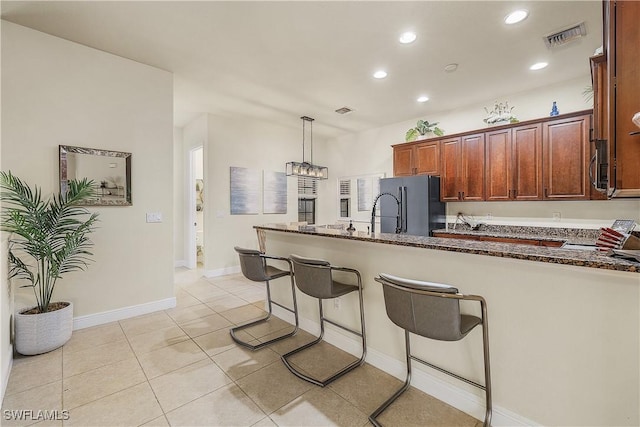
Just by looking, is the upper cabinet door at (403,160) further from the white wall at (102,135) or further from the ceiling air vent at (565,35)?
the white wall at (102,135)

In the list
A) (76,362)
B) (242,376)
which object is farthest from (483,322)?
(76,362)

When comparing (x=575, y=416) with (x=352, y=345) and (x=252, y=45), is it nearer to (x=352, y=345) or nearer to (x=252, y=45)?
(x=352, y=345)

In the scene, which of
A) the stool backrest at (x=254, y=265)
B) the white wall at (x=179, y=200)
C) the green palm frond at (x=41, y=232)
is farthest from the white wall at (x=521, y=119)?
the green palm frond at (x=41, y=232)

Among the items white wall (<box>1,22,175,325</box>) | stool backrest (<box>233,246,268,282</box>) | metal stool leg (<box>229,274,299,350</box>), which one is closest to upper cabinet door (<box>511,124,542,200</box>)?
metal stool leg (<box>229,274,299,350</box>)

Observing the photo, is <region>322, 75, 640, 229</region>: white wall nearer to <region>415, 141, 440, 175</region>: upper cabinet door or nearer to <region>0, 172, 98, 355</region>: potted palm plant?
<region>415, 141, 440, 175</region>: upper cabinet door

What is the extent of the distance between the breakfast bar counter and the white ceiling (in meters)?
2.07

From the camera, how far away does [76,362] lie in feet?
7.77

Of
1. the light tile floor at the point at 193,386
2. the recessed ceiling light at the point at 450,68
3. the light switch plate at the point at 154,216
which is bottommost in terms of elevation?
the light tile floor at the point at 193,386

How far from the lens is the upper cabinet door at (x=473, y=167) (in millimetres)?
4320

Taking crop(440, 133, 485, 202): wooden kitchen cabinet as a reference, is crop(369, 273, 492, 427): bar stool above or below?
below

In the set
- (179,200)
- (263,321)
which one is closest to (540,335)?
(263,321)

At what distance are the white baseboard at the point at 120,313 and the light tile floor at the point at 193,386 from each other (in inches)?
3.4

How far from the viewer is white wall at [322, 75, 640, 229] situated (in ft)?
11.9

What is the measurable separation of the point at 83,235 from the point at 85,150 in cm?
92
